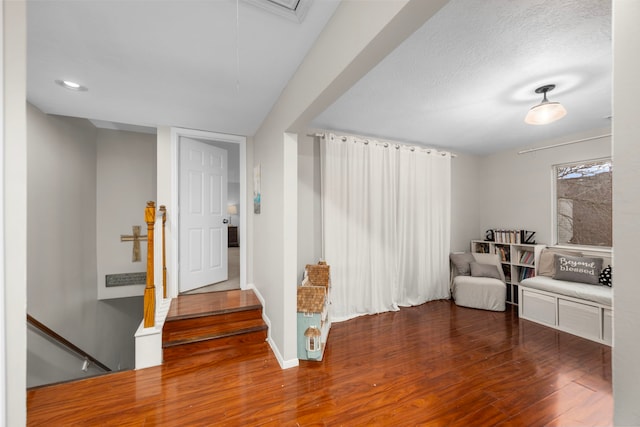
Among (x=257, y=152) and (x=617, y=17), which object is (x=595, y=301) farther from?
(x=257, y=152)

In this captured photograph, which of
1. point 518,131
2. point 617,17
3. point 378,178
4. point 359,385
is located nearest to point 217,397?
point 359,385

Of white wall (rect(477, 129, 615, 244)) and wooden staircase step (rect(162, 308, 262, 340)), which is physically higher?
white wall (rect(477, 129, 615, 244))

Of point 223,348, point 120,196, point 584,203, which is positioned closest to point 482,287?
point 584,203

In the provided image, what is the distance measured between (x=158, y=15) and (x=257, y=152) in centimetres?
193

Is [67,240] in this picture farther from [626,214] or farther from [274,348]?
[626,214]

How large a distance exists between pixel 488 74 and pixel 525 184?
2.83 m

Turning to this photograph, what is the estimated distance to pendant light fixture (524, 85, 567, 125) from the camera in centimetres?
219

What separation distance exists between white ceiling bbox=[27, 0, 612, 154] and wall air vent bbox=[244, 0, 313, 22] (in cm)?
4

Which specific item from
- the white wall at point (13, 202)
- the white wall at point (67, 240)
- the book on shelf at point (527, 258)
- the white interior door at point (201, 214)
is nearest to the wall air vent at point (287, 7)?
the white wall at point (13, 202)

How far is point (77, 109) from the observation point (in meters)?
2.54

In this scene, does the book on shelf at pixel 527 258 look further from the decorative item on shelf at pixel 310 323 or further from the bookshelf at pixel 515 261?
the decorative item on shelf at pixel 310 323

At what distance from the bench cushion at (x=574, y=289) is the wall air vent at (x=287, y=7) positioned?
3.94 meters

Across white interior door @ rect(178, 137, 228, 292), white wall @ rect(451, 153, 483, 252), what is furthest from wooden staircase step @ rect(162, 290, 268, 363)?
white wall @ rect(451, 153, 483, 252)

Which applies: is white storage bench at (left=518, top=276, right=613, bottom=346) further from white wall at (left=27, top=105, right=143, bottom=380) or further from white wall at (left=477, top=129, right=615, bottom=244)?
white wall at (left=27, top=105, right=143, bottom=380)
